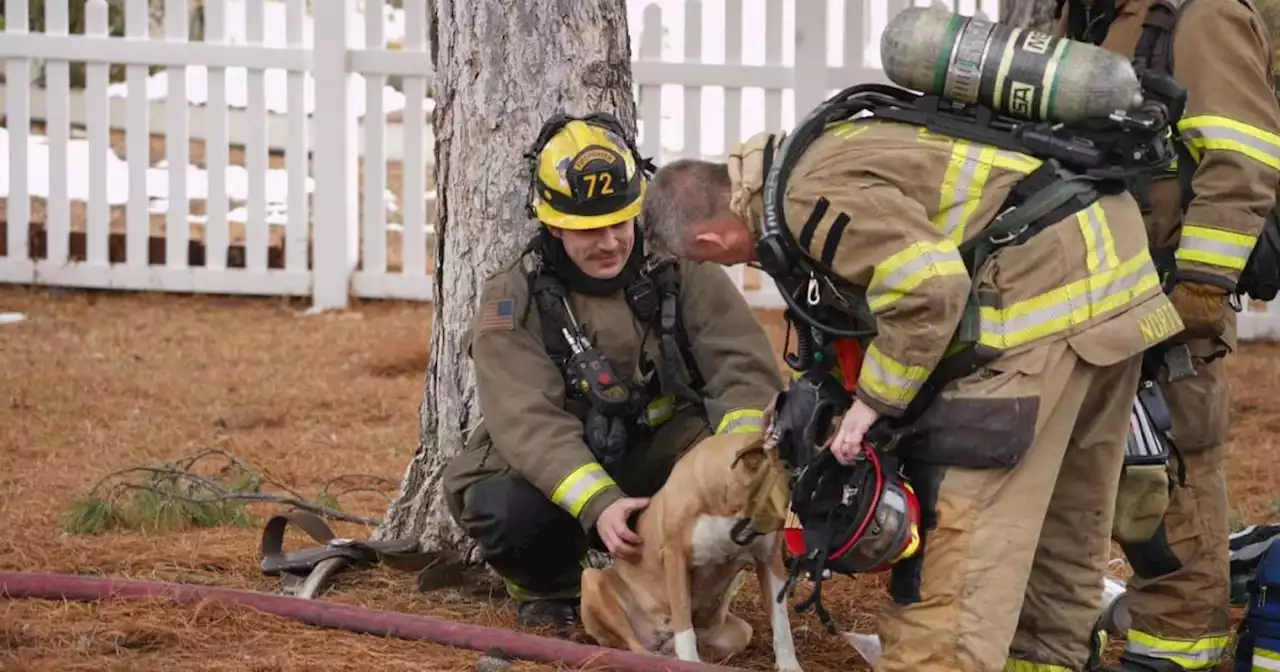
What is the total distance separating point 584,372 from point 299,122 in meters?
6.44

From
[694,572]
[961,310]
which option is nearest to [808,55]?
[694,572]

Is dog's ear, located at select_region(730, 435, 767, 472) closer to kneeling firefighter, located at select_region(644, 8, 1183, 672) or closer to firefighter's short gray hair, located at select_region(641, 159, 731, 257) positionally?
kneeling firefighter, located at select_region(644, 8, 1183, 672)

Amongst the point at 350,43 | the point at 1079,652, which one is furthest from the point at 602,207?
the point at 350,43

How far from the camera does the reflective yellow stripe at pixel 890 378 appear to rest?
368cm

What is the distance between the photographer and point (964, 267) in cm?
361

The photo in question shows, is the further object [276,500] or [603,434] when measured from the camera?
[276,500]

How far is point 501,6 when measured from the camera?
5305 mm

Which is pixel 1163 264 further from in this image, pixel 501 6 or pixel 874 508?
pixel 501 6

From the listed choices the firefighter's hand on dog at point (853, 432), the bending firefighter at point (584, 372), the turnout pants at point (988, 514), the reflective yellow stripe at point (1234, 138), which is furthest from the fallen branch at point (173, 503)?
the reflective yellow stripe at point (1234, 138)

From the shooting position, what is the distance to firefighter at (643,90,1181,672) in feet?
12.1

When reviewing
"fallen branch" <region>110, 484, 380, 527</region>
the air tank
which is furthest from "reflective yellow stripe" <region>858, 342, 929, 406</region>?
"fallen branch" <region>110, 484, 380, 527</region>

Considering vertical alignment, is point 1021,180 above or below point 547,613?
above

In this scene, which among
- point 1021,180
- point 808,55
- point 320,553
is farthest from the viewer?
point 808,55

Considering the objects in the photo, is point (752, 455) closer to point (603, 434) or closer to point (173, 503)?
point (603, 434)
